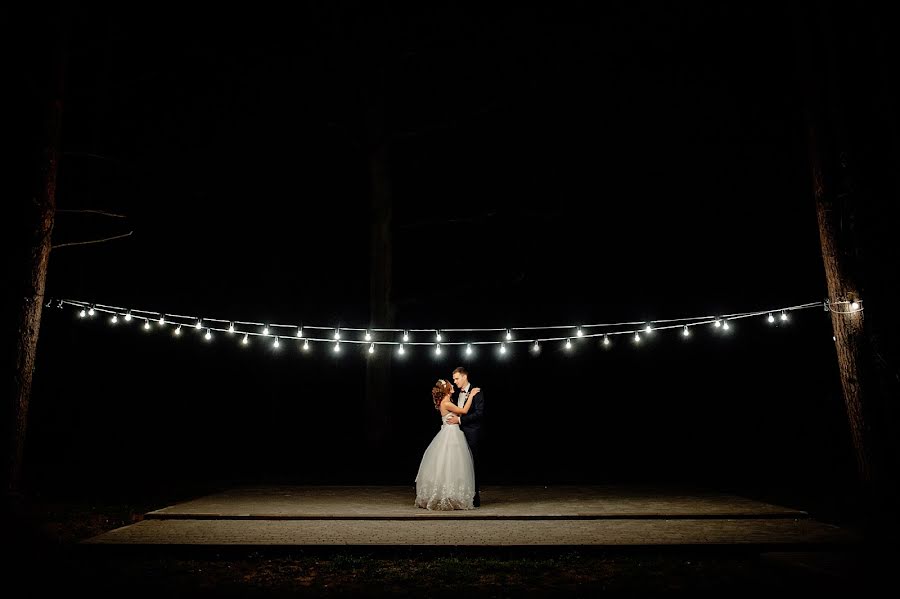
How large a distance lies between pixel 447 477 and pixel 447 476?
0.01 metres

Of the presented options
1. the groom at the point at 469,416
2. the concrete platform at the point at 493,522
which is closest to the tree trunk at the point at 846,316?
the concrete platform at the point at 493,522

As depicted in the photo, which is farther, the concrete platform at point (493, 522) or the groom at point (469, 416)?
the groom at point (469, 416)

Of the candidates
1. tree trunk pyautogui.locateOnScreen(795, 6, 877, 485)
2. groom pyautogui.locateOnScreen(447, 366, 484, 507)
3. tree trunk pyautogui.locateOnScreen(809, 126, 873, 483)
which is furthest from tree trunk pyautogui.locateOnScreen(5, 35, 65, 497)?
tree trunk pyautogui.locateOnScreen(809, 126, 873, 483)

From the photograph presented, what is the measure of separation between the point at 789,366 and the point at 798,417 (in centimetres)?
162

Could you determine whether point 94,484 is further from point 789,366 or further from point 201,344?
point 789,366

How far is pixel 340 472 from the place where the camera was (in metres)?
13.0

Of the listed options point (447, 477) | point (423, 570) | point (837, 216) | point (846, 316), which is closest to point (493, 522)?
point (447, 477)

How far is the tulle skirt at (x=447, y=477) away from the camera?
7.38 metres

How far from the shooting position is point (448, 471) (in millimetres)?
7445

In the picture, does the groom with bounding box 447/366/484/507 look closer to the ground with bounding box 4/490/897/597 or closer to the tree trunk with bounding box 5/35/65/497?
the ground with bounding box 4/490/897/597

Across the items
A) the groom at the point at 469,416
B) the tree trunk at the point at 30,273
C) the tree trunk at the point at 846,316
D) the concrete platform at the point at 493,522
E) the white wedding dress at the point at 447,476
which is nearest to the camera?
the concrete platform at the point at 493,522

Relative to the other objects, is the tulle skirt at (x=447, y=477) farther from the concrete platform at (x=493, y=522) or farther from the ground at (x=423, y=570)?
the ground at (x=423, y=570)

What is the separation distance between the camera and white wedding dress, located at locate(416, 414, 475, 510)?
738 centimetres

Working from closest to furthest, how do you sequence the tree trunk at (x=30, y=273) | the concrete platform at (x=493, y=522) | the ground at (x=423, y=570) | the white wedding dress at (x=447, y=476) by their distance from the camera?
the ground at (x=423, y=570) → the concrete platform at (x=493, y=522) → the tree trunk at (x=30, y=273) → the white wedding dress at (x=447, y=476)
